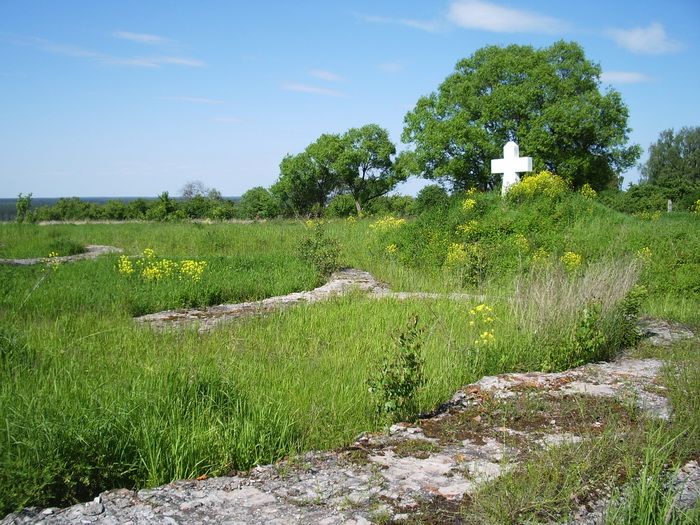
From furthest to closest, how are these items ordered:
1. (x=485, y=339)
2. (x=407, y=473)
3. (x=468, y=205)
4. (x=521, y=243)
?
(x=468, y=205) → (x=521, y=243) → (x=485, y=339) → (x=407, y=473)

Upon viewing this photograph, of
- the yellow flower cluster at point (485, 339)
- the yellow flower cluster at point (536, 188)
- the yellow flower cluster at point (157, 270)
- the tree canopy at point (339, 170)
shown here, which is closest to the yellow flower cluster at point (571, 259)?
the yellow flower cluster at point (536, 188)

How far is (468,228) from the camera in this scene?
12727 millimetres

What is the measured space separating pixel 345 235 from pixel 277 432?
13.8 meters

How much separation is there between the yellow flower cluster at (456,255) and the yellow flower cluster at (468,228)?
65cm

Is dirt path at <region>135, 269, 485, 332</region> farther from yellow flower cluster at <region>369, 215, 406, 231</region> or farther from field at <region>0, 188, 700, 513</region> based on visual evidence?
yellow flower cluster at <region>369, 215, 406, 231</region>

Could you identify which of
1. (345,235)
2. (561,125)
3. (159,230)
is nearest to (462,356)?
(345,235)

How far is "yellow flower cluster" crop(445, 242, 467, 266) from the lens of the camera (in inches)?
453

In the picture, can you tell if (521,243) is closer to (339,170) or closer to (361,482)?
(361,482)

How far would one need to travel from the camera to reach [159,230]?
66.7 ft

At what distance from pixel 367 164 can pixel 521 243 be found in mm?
41044

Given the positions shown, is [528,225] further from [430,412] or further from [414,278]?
[430,412]

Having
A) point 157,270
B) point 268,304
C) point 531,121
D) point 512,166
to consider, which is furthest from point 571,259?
point 531,121

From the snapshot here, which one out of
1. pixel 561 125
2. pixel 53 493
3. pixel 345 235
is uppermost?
pixel 561 125

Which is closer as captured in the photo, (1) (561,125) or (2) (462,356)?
(2) (462,356)
